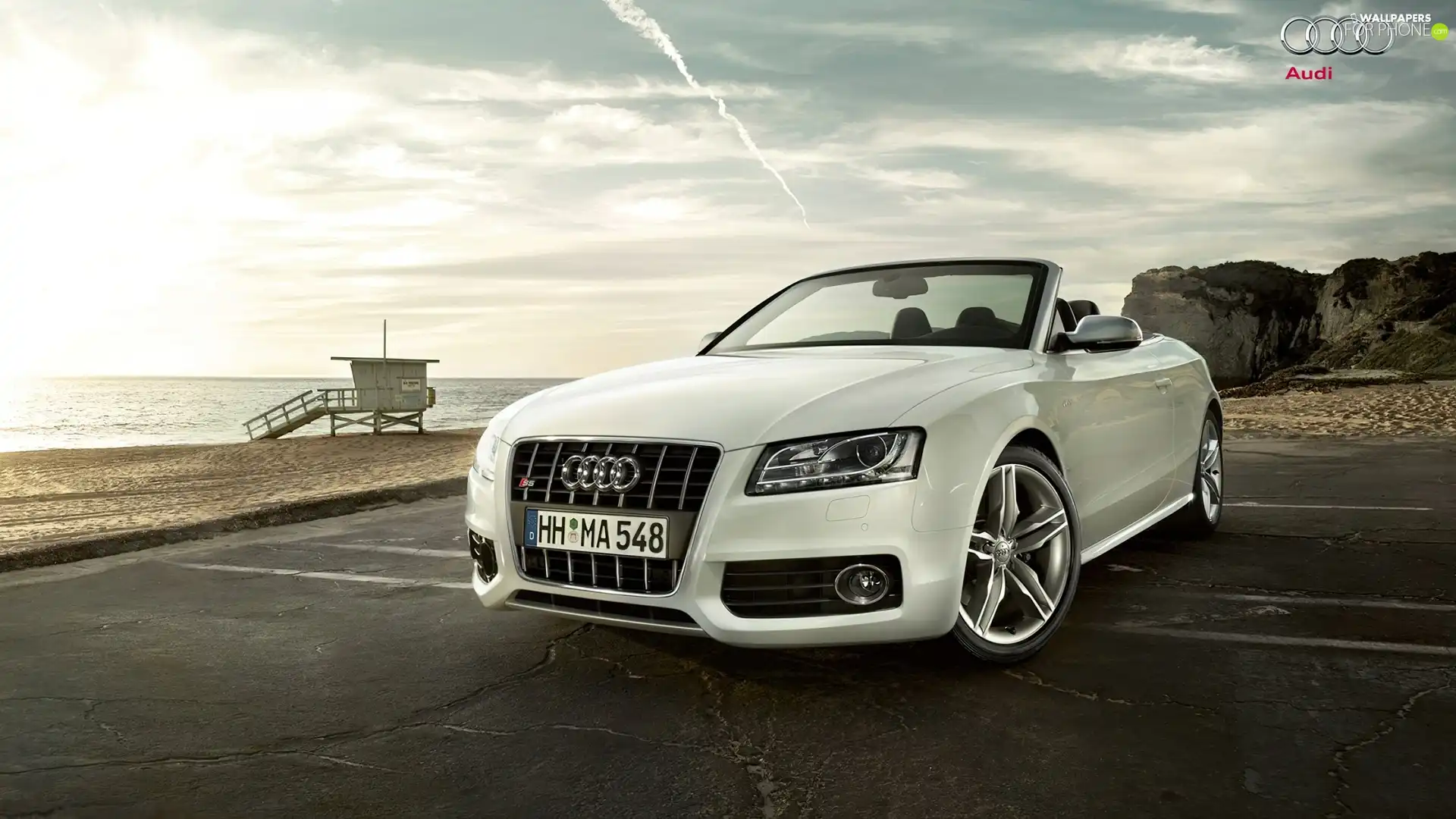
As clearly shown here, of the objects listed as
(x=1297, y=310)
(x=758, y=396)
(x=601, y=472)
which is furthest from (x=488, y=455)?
(x=1297, y=310)

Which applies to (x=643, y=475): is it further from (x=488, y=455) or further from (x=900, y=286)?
(x=900, y=286)

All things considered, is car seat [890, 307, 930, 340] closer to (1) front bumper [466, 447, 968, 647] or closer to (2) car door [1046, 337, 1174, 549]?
(2) car door [1046, 337, 1174, 549]

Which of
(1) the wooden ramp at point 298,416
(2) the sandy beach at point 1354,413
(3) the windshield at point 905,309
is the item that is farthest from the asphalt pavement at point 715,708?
(1) the wooden ramp at point 298,416

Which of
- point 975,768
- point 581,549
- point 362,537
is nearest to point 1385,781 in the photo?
point 975,768

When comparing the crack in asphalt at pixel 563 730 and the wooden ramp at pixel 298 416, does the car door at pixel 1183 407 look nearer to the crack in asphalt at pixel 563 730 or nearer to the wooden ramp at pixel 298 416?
the crack in asphalt at pixel 563 730

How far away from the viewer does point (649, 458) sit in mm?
3271

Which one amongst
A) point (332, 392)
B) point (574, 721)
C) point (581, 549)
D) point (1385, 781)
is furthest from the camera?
point (332, 392)

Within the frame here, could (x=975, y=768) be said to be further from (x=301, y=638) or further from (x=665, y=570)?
(x=301, y=638)

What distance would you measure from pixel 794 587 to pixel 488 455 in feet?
4.46

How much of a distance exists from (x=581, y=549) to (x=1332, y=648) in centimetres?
271

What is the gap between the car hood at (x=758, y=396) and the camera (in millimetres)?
3193

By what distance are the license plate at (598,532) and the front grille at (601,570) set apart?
26mm

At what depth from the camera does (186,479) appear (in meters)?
21.0

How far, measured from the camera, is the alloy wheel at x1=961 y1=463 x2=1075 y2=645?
11.6 feet
